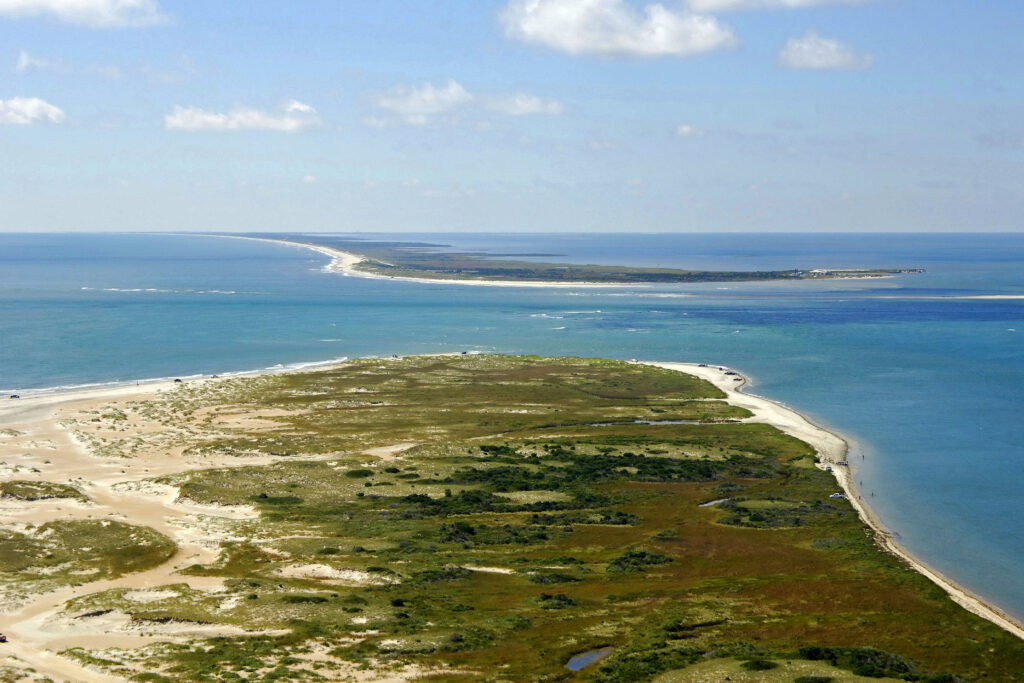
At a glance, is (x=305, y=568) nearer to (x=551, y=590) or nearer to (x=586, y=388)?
(x=551, y=590)

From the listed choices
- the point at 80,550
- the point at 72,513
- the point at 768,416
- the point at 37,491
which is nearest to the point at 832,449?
the point at 768,416

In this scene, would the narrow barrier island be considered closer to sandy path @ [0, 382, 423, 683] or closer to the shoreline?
sandy path @ [0, 382, 423, 683]

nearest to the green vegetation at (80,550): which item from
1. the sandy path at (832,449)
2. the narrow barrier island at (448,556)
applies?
the narrow barrier island at (448,556)

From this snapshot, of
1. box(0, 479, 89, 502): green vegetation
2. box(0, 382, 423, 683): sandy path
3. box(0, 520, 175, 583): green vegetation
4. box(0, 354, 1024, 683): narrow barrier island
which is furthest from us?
box(0, 479, 89, 502): green vegetation

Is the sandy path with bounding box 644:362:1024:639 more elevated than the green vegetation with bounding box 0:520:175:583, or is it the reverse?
the sandy path with bounding box 644:362:1024:639

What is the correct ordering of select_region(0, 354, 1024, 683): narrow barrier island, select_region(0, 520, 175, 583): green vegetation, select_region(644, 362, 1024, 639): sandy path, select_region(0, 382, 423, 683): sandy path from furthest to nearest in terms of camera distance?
select_region(0, 520, 175, 583): green vegetation → select_region(644, 362, 1024, 639): sandy path → select_region(0, 382, 423, 683): sandy path → select_region(0, 354, 1024, 683): narrow barrier island

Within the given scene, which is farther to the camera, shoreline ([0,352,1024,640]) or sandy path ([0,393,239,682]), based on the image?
shoreline ([0,352,1024,640])

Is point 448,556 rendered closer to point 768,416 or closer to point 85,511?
point 85,511

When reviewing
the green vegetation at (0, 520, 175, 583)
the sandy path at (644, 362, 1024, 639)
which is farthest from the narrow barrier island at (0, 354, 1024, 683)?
the sandy path at (644, 362, 1024, 639)

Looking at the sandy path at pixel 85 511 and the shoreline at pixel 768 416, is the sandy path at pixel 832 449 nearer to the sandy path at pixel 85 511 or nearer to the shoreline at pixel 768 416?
the shoreline at pixel 768 416
